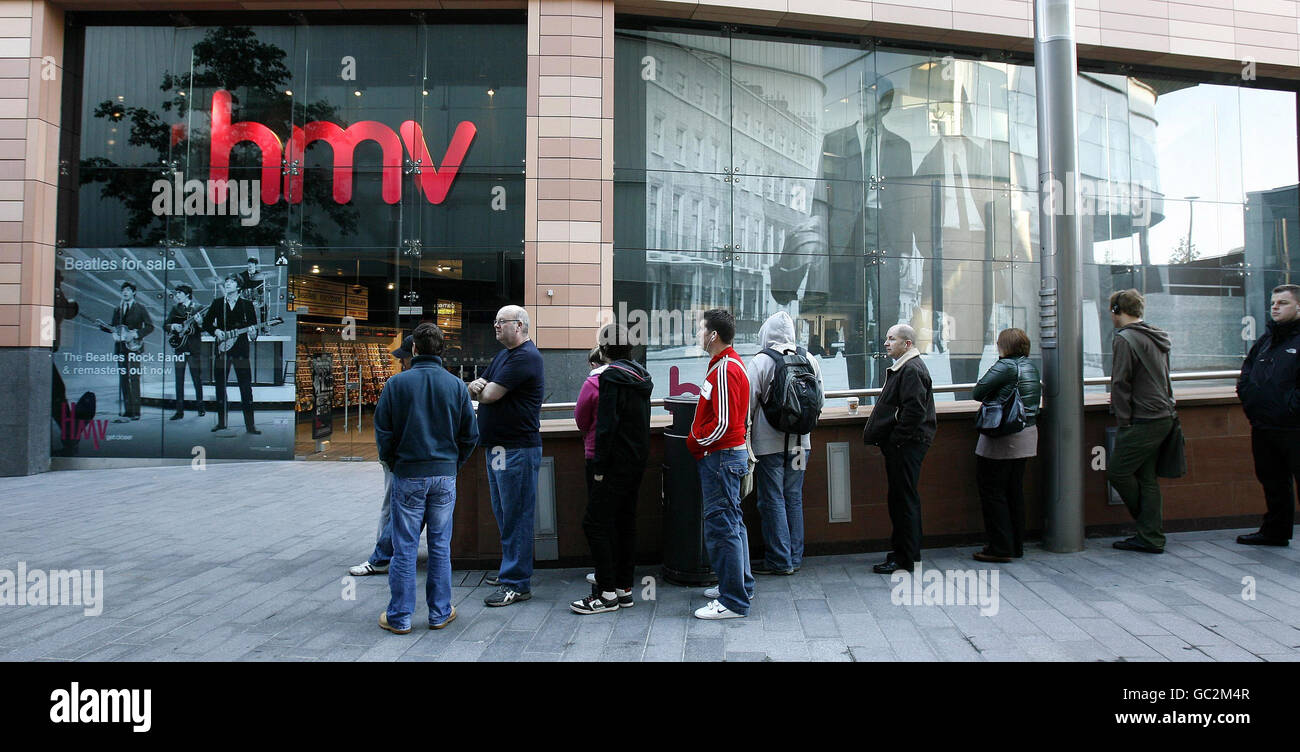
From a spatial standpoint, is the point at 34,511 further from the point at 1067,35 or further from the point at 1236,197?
the point at 1236,197

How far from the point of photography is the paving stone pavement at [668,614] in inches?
157

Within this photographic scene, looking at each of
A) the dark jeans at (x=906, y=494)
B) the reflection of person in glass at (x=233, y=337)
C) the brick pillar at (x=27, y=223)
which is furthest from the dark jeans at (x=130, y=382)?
the dark jeans at (x=906, y=494)

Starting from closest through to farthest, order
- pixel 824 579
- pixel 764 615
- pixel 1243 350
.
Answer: pixel 764 615, pixel 824 579, pixel 1243 350

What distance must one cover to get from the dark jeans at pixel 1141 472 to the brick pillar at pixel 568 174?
7593 mm

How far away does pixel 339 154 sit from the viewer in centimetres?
1234

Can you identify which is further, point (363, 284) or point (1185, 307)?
point (1185, 307)

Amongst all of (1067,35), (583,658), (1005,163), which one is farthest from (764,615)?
(1005,163)

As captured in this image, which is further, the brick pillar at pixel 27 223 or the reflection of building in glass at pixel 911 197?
the reflection of building in glass at pixel 911 197

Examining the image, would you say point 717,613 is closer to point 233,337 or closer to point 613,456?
point 613,456

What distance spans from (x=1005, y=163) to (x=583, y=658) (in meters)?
13.6

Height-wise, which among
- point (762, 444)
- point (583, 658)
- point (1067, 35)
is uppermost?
point (1067, 35)

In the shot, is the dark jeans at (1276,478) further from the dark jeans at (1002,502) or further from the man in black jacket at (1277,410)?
the dark jeans at (1002,502)

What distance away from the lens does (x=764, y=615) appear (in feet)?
15.1

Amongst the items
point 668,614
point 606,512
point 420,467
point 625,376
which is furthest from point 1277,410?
point 420,467
